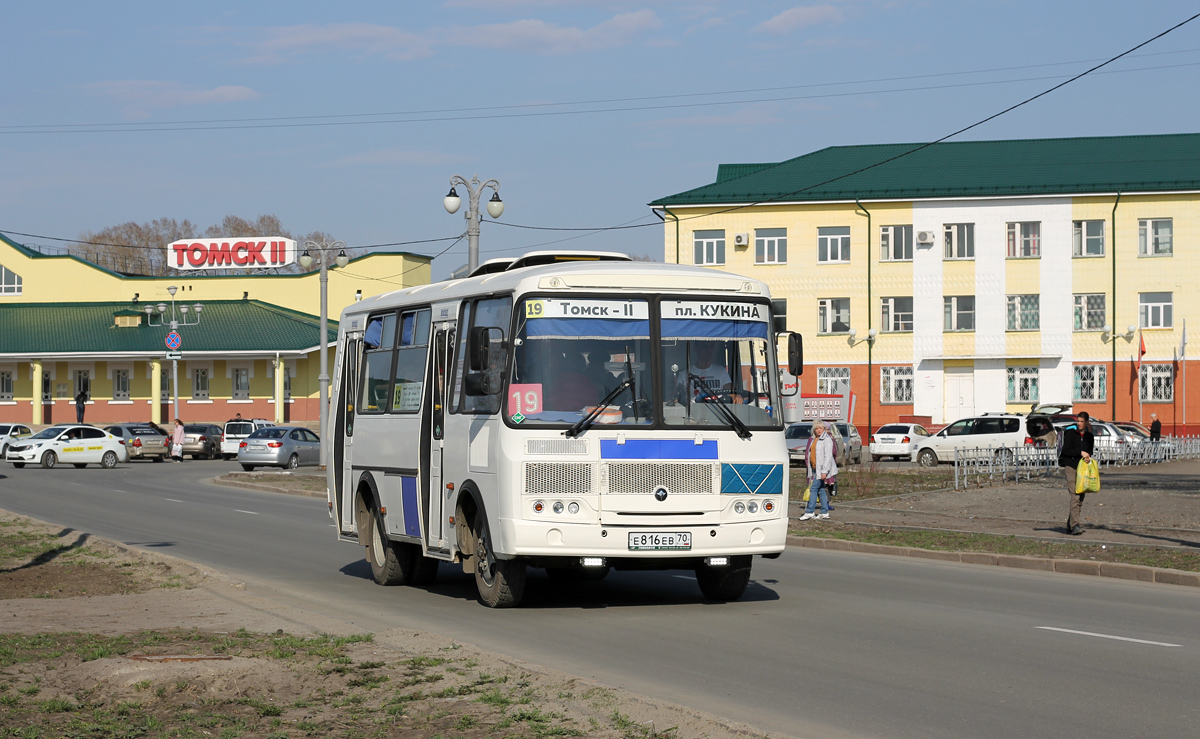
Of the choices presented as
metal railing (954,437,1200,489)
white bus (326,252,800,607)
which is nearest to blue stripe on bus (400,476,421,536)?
white bus (326,252,800,607)

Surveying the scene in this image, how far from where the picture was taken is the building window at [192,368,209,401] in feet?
240

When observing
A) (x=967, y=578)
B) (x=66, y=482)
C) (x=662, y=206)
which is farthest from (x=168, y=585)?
(x=662, y=206)

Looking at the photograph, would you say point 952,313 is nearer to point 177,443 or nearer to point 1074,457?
point 177,443

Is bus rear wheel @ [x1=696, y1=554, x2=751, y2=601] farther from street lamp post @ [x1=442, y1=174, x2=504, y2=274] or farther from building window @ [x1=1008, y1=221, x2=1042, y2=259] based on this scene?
building window @ [x1=1008, y1=221, x2=1042, y2=259]

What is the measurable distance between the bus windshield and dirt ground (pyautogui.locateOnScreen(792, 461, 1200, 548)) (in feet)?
30.9

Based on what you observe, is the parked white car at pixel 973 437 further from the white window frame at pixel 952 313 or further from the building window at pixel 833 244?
the building window at pixel 833 244

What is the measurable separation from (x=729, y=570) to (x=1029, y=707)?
519 centimetres

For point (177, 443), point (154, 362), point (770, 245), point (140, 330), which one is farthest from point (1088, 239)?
point (140, 330)

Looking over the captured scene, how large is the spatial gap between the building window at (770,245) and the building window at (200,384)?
101ft

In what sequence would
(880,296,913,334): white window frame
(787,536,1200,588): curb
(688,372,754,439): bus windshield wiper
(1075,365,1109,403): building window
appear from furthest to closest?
1. (880,296,913,334): white window frame
2. (1075,365,1109,403): building window
3. (787,536,1200,588): curb
4. (688,372,754,439): bus windshield wiper

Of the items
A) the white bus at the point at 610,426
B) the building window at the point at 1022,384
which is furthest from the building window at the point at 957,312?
the white bus at the point at 610,426

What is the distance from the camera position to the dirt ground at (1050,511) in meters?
20.4

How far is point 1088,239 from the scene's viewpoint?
58.2m

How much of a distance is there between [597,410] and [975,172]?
51.7 meters
